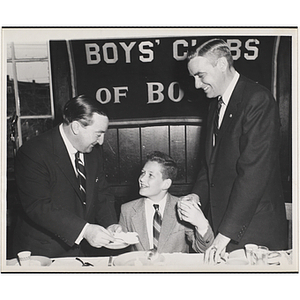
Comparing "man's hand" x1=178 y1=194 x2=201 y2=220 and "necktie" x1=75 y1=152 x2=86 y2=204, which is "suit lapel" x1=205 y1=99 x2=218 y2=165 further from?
"necktie" x1=75 y1=152 x2=86 y2=204

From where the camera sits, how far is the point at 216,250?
10.9ft

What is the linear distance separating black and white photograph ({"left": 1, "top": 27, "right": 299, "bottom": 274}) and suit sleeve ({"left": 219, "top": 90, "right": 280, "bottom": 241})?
5 cm

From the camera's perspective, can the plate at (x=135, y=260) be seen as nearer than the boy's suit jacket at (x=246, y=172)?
No

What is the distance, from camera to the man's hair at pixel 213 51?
333cm

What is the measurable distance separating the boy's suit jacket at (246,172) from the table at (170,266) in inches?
6.8

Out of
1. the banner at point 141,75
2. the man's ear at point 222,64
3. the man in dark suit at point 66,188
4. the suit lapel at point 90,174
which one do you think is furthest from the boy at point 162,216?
the man's ear at point 222,64

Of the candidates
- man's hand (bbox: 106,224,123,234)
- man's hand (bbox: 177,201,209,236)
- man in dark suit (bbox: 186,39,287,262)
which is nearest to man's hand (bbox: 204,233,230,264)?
man in dark suit (bbox: 186,39,287,262)

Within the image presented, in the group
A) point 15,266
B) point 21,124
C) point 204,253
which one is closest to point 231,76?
point 204,253

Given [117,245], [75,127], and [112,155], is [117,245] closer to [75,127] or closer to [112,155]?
[112,155]

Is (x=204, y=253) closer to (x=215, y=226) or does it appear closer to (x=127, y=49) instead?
(x=215, y=226)

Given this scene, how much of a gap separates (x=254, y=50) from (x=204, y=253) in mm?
1518

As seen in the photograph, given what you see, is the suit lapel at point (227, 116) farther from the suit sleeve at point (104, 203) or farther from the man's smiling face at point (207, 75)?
the suit sleeve at point (104, 203)

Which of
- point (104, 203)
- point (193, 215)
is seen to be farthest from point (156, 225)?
point (104, 203)

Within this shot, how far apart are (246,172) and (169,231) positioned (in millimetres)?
695
